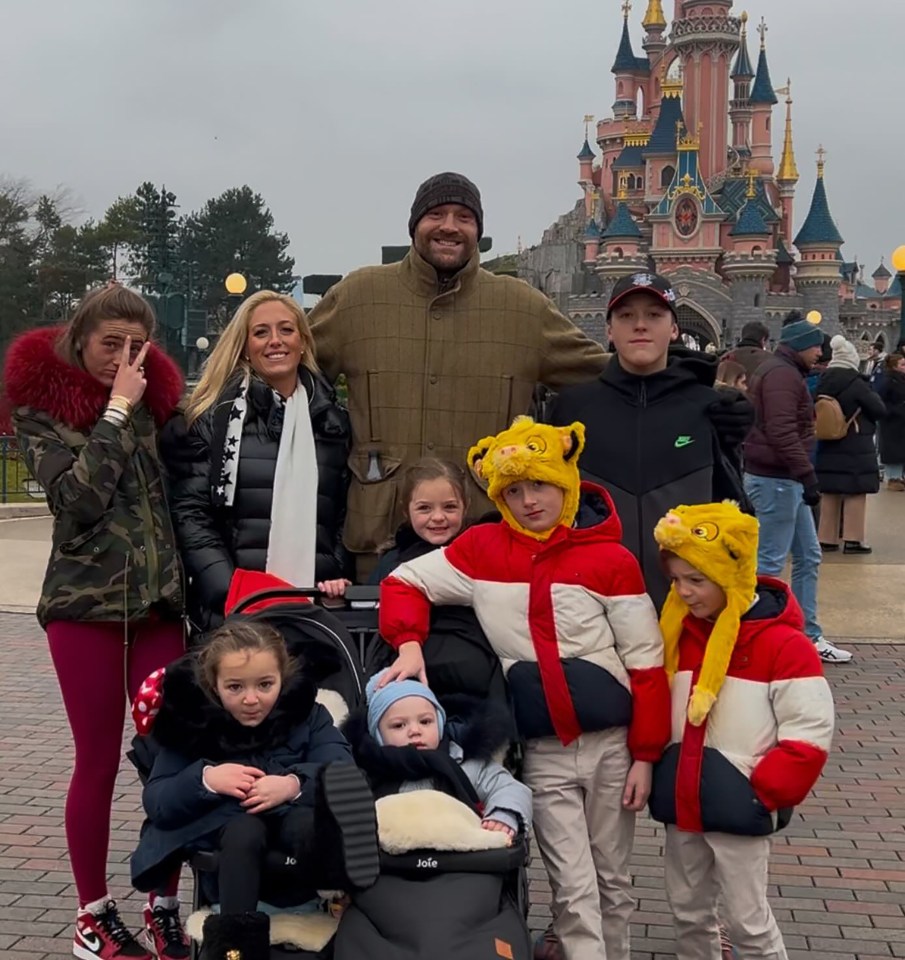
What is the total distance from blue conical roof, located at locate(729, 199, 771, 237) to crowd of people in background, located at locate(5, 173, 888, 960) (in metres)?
64.9

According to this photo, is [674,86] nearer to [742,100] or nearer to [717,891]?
[742,100]

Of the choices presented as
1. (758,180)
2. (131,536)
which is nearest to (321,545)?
(131,536)

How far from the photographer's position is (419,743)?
2.86 m

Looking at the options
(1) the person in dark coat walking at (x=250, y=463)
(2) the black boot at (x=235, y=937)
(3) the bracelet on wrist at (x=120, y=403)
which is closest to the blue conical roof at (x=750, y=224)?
(1) the person in dark coat walking at (x=250, y=463)

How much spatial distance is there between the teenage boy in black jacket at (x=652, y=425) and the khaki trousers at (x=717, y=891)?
0.75m

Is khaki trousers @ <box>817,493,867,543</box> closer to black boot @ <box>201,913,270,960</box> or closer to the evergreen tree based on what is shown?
black boot @ <box>201,913,270,960</box>

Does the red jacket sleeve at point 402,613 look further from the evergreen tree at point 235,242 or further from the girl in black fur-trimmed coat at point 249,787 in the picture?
the evergreen tree at point 235,242

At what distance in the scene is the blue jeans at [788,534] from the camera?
7.19 meters

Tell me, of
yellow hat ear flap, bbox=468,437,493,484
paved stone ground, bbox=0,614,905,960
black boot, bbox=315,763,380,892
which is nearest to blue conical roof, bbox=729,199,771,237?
paved stone ground, bbox=0,614,905,960

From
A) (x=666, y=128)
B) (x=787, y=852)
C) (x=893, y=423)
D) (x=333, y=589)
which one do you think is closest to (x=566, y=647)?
(x=333, y=589)

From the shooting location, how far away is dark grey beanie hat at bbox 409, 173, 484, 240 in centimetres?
378

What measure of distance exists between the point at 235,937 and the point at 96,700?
3.95 feet

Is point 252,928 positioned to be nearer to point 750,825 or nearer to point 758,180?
point 750,825

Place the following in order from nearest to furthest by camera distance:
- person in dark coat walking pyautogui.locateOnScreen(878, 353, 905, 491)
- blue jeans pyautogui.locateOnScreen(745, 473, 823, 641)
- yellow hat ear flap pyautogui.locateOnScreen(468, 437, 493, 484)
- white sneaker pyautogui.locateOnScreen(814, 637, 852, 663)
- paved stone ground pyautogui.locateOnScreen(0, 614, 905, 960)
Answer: yellow hat ear flap pyautogui.locateOnScreen(468, 437, 493, 484)
paved stone ground pyautogui.locateOnScreen(0, 614, 905, 960)
blue jeans pyautogui.locateOnScreen(745, 473, 823, 641)
white sneaker pyautogui.locateOnScreen(814, 637, 852, 663)
person in dark coat walking pyautogui.locateOnScreen(878, 353, 905, 491)
